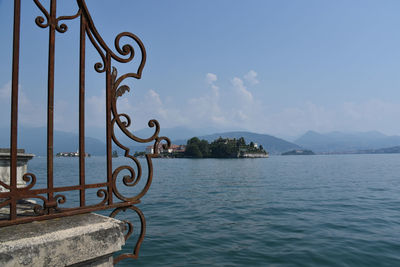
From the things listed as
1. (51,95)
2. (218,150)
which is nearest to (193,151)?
(218,150)

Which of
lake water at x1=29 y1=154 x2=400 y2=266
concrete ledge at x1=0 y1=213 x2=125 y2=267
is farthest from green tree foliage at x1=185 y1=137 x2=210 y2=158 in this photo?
concrete ledge at x1=0 y1=213 x2=125 y2=267

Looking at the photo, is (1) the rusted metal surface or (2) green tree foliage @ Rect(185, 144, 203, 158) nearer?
(1) the rusted metal surface

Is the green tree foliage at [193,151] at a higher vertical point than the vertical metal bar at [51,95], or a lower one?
higher

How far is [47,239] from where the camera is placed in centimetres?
196

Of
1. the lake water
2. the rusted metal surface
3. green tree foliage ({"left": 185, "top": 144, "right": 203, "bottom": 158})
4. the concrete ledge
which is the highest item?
green tree foliage ({"left": 185, "top": 144, "right": 203, "bottom": 158})

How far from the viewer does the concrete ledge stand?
184 centimetres

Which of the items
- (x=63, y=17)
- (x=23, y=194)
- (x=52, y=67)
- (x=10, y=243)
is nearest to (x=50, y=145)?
(x=23, y=194)

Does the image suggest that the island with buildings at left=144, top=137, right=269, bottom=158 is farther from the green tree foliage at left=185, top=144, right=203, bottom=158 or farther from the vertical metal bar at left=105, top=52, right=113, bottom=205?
the vertical metal bar at left=105, top=52, right=113, bottom=205

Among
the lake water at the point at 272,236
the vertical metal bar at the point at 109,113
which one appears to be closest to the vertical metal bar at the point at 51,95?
the vertical metal bar at the point at 109,113

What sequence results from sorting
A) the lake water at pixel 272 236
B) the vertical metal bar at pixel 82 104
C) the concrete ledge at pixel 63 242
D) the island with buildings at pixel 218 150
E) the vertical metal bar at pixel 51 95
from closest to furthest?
the concrete ledge at pixel 63 242 < the vertical metal bar at pixel 51 95 < the vertical metal bar at pixel 82 104 < the lake water at pixel 272 236 < the island with buildings at pixel 218 150

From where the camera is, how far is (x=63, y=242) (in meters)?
2.01

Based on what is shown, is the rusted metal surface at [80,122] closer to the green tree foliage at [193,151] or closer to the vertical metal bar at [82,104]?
the vertical metal bar at [82,104]

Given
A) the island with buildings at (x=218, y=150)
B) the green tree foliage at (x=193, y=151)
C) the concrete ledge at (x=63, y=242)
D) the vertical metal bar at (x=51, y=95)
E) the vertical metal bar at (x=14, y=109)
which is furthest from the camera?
the island with buildings at (x=218, y=150)

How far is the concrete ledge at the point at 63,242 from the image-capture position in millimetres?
1836
